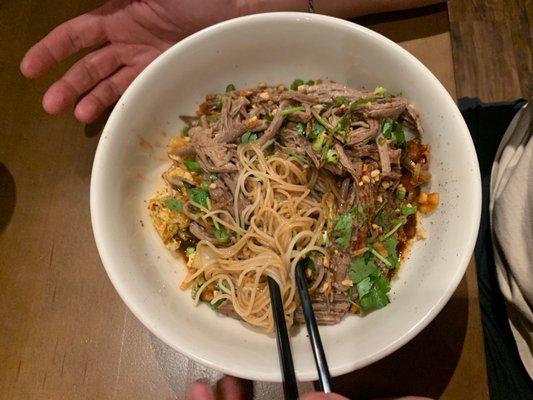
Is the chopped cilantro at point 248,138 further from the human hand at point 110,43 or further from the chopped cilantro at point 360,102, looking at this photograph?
the human hand at point 110,43

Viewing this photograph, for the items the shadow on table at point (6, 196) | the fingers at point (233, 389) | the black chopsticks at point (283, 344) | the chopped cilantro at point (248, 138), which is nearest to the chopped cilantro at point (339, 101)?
the chopped cilantro at point (248, 138)

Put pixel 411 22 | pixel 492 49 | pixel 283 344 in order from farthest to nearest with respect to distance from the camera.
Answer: pixel 492 49
pixel 411 22
pixel 283 344

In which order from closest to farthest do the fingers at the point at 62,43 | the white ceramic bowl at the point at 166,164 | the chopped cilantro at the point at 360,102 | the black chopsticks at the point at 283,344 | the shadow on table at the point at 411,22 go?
1. the black chopsticks at the point at 283,344
2. the white ceramic bowl at the point at 166,164
3. the chopped cilantro at the point at 360,102
4. the fingers at the point at 62,43
5. the shadow on table at the point at 411,22

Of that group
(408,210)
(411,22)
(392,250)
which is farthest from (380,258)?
(411,22)

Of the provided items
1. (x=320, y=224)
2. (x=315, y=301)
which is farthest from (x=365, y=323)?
(x=320, y=224)

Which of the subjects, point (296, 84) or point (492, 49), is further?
point (492, 49)

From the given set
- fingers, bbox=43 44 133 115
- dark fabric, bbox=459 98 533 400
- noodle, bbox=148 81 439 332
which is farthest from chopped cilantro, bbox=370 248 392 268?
fingers, bbox=43 44 133 115

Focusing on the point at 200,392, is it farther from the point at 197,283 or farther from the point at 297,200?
the point at 297,200

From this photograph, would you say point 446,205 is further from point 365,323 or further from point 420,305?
point 365,323
